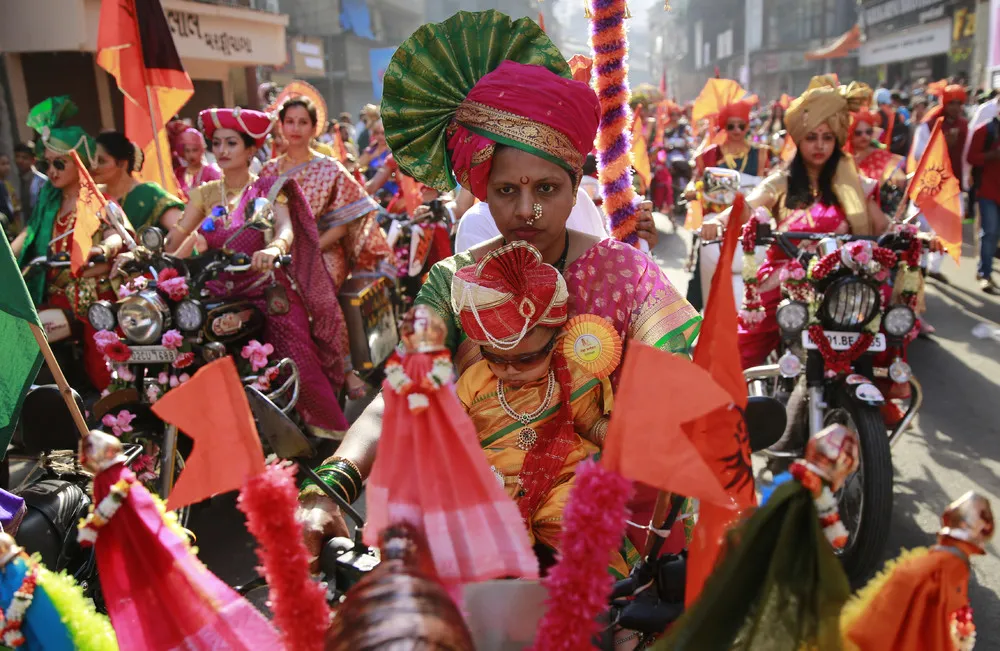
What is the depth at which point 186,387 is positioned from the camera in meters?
1.12

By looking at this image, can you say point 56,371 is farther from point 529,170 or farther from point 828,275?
point 828,275

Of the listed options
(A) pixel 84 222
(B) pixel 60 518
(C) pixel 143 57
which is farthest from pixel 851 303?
(C) pixel 143 57

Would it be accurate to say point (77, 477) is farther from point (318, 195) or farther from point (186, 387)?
point (318, 195)

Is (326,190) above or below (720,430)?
above

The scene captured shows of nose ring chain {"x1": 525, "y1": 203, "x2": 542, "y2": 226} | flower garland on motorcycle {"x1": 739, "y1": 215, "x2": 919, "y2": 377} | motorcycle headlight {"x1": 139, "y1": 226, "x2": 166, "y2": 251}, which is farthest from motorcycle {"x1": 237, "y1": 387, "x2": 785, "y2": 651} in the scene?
motorcycle headlight {"x1": 139, "y1": 226, "x2": 166, "y2": 251}

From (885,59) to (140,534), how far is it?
4108 centimetres

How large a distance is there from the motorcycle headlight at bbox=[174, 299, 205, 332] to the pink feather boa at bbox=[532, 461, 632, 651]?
316cm

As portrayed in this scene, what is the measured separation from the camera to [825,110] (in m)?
4.42

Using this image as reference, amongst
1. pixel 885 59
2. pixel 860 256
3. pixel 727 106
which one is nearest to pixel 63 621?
pixel 860 256

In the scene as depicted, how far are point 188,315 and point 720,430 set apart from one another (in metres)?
3.22

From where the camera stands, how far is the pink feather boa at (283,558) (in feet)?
3.70

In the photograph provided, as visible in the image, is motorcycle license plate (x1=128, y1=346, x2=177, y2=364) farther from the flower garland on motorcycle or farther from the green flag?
the flower garland on motorcycle

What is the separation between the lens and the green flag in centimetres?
170

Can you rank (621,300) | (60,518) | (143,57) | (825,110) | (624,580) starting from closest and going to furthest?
Answer: (624,580) < (621,300) < (60,518) < (825,110) < (143,57)
